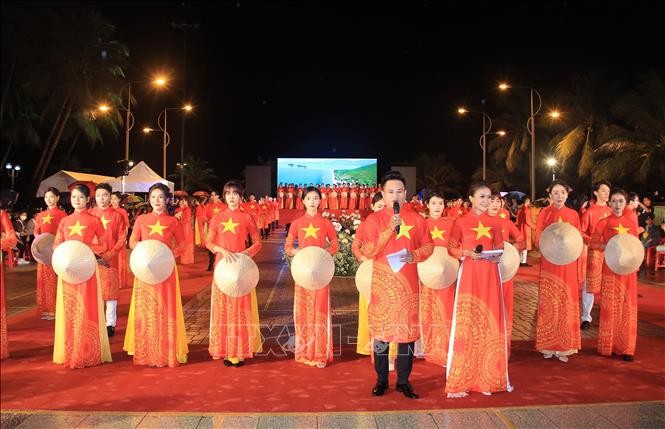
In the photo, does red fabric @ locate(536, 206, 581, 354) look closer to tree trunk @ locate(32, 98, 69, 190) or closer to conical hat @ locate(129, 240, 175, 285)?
conical hat @ locate(129, 240, 175, 285)

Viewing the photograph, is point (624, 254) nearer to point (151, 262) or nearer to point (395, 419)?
point (395, 419)

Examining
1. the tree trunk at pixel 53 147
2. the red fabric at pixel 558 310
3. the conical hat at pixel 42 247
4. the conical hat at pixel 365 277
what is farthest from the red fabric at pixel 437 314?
the tree trunk at pixel 53 147

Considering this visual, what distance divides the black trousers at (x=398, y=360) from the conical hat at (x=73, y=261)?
9.55ft

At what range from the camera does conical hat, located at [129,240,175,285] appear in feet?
19.4

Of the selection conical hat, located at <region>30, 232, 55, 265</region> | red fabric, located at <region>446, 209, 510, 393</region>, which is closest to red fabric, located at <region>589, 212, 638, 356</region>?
red fabric, located at <region>446, 209, 510, 393</region>

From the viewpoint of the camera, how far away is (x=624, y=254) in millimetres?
6441

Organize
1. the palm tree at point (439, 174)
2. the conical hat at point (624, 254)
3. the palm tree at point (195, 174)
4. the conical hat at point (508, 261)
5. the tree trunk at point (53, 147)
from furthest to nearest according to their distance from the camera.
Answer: the palm tree at point (195, 174) → the palm tree at point (439, 174) → the tree trunk at point (53, 147) → the conical hat at point (624, 254) → the conical hat at point (508, 261)

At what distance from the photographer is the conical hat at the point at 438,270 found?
5586 millimetres

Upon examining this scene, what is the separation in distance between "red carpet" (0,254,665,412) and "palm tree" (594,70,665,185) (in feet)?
71.5

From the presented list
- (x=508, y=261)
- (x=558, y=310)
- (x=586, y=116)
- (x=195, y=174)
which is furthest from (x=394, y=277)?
(x=195, y=174)

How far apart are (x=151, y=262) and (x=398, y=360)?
2.55 m

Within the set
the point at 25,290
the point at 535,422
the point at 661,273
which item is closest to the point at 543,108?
the point at 661,273

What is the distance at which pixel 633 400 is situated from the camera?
16.7 ft

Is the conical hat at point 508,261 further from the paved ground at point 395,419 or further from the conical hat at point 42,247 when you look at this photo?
the conical hat at point 42,247
